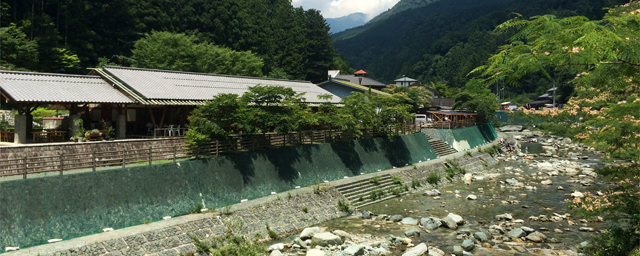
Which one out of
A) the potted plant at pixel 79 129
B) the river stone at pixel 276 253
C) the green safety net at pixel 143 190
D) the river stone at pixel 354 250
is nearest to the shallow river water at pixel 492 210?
the river stone at pixel 354 250

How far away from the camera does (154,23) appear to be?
2311 inches

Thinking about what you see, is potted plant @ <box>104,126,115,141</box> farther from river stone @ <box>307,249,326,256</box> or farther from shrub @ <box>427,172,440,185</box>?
shrub @ <box>427,172,440,185</box>

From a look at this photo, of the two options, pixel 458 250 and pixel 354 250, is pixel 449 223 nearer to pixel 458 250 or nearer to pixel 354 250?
pixel 458 250

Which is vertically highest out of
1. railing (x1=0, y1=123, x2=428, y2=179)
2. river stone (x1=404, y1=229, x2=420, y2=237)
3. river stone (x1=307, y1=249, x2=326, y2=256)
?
railing (x1=0, y1=123, x2=428, y2=179)

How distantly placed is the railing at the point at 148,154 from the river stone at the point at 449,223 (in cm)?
1105

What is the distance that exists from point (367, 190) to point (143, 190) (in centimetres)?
1463

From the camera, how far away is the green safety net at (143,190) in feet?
50.0

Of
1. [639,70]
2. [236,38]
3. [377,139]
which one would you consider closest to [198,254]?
[639,70]

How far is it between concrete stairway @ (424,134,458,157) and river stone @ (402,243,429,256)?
2531cm

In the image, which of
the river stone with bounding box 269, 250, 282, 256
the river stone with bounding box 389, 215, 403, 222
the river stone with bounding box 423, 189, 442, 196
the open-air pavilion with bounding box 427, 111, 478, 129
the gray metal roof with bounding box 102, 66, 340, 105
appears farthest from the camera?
the open-air pavilion with bounding box 427, 111, 478, 129

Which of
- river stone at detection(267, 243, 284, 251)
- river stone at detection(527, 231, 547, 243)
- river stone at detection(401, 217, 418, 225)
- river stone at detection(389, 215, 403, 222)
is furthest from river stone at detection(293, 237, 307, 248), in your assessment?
river stone at detection(527, 231, 547, 243)

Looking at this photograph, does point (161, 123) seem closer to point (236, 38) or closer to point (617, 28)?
point (617, 28)

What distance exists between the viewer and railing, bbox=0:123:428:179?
17203 millimetres

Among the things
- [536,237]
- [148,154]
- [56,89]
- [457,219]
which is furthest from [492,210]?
[56,89]
